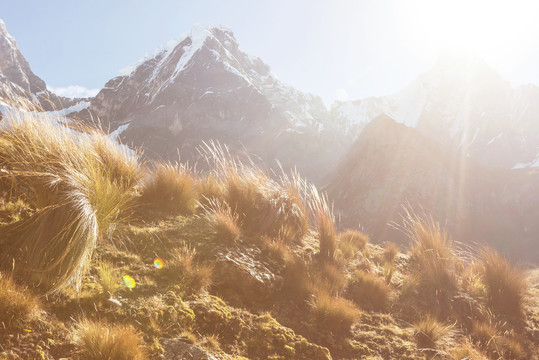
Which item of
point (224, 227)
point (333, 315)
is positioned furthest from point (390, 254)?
point (224, 227)

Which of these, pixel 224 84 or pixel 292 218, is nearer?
pixel 292 218

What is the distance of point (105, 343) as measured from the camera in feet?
4.80

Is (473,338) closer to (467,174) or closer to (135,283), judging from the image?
(135,283)

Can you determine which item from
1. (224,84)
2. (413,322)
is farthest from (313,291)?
(224,84)

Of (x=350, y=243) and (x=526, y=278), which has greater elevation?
(x=526, y=278)

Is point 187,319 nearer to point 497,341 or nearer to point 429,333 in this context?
point 429,333

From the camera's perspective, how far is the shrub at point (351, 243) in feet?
14.3

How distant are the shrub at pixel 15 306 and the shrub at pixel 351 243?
3803mm

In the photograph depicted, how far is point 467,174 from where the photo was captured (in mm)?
93438

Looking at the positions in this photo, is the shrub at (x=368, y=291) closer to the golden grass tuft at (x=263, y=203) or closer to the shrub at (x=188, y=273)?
the golden grass tuft at (x=263, y=203)

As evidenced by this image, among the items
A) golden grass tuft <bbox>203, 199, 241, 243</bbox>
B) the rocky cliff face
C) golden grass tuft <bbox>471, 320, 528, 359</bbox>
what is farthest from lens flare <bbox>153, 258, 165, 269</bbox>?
the rocky cliff face

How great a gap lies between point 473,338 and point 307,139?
141 meters

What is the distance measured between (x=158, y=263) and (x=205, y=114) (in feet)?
501

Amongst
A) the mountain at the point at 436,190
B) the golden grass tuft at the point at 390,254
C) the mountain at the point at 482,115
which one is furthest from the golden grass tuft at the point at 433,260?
the mountain at the point at 482,115
